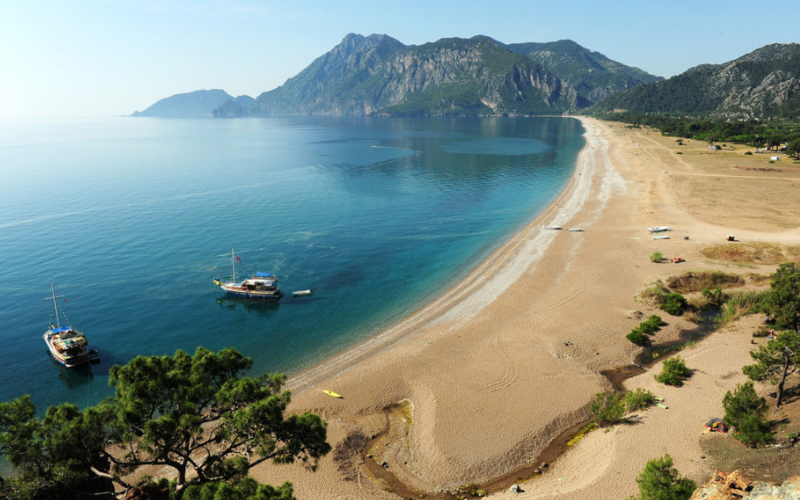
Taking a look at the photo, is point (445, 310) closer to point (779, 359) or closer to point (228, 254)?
point (779, 359)

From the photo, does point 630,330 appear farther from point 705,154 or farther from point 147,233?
point 705,154

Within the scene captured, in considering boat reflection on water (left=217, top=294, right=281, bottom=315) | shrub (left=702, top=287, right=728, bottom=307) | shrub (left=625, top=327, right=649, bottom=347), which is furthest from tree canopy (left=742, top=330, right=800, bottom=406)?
boat reflection on water (left=217, top=294, right=281, bottom=315)

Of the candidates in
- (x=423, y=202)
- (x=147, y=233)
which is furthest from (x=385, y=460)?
(x=423, y=202)

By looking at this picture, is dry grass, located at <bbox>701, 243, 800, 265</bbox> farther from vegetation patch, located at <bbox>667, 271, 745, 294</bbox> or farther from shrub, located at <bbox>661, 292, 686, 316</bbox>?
shrub, located at <bbox>661, 292, 686, 316</bbox>

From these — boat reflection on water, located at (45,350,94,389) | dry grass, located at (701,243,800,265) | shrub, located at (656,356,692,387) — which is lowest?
boat reflection on water, located at (45,350,94,389)

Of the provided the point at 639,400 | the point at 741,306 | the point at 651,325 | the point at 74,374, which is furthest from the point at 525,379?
the point at 74,374

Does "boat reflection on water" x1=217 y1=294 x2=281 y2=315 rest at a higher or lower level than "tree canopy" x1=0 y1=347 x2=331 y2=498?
lower
